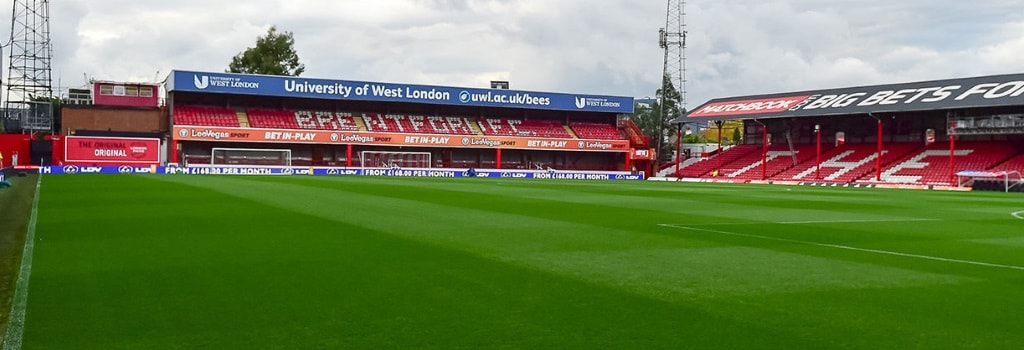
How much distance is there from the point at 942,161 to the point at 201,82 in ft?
168

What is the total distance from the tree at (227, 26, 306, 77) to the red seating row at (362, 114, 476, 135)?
20.9 m

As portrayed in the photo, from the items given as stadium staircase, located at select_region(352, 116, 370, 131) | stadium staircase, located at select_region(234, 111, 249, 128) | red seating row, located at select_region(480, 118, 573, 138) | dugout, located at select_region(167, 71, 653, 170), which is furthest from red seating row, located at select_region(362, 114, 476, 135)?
stadium staircase, located at select_region(234, 111, 249, 128)

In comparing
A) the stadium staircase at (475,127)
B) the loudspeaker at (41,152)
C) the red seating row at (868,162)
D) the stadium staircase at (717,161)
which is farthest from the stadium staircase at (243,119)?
the red seating row at (868,162)

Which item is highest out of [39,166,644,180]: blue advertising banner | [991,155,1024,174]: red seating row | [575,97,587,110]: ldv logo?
[575,97,587,110]: ldv logo

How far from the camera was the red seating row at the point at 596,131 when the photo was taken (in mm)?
78688

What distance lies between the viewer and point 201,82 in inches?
2574

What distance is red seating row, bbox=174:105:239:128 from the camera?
6406 centimetres

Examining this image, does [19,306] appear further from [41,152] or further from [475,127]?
[475,127]

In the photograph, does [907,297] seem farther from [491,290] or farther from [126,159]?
[126,159]

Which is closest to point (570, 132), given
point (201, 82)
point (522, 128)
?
point (522, 128)

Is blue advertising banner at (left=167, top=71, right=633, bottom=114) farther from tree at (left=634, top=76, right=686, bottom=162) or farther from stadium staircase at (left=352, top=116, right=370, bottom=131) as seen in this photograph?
tree at (left=634, top=76, right=686, bottom=162)

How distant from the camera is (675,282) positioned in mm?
8742

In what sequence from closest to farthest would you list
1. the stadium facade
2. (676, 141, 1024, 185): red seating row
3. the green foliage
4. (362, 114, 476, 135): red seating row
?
(676, 141, 1024, 185): red seating row
the stadium facade
(362, 114, 476, 135): red seating row
the green foliage

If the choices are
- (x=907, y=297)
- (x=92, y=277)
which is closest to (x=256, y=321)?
(x=92, y=277)
